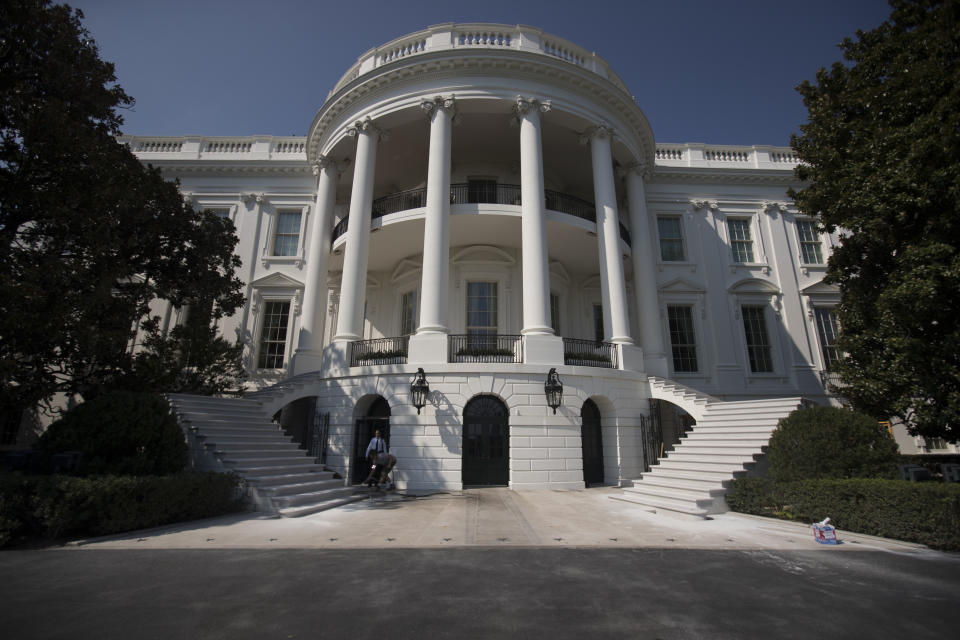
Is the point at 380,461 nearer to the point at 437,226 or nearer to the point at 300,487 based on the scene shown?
the point at 300,487

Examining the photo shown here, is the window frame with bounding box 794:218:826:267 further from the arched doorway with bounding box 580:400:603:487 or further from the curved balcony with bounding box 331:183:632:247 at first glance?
the arched doorway with bounding box 580:400:603:487

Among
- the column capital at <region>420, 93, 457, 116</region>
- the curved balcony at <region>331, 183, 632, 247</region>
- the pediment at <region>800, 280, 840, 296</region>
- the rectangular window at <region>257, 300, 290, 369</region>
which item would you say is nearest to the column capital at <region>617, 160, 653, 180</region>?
the curved balcony at <region>331, 183, 632, 247</region>

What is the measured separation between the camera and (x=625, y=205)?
20.8 m

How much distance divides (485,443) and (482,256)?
7.49m


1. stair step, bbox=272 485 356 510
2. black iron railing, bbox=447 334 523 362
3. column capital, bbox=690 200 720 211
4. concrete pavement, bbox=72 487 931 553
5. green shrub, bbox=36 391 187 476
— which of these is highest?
column capital, bbox=690 200 720 211

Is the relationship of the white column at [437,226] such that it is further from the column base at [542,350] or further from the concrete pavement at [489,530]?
the concrete pavement at [489,530]

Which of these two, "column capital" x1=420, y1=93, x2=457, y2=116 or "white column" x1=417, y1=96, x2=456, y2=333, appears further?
"column capital" x1=420, y1=93, x2=457, y2=116

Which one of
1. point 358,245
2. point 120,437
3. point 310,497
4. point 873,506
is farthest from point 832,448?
point 358,245

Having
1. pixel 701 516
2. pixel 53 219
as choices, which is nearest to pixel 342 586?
pixel 701 516

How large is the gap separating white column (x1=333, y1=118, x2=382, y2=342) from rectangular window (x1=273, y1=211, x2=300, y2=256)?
608cm

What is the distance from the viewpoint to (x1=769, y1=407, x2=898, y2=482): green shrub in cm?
788

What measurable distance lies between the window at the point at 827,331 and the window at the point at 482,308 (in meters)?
15.0

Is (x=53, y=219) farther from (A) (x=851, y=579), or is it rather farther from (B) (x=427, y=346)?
(A) (x=851, y=579)

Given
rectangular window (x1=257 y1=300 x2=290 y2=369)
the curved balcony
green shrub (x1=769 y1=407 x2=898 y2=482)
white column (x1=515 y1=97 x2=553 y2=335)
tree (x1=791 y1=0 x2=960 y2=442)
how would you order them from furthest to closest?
rectangular window (x1=257 y1=300 x2=290 y2=369) → the curved balcony → white column (x1=515 y1=97 x2=553 y2=335) → green shrub (x1=769 y1=407 x2=898 y2=482) → tree (x1=791 y1=0 x2=960 y2=442)
